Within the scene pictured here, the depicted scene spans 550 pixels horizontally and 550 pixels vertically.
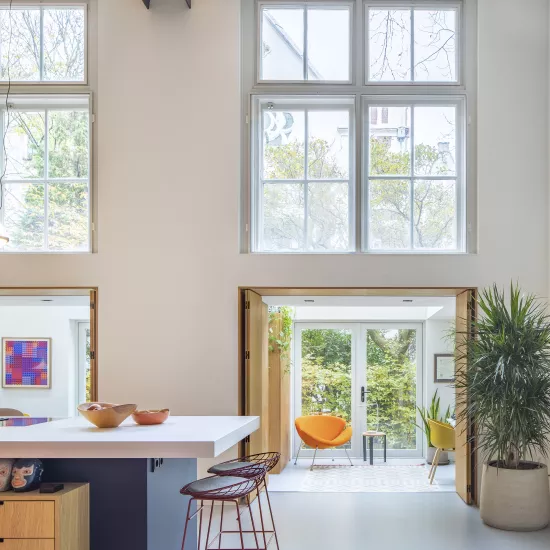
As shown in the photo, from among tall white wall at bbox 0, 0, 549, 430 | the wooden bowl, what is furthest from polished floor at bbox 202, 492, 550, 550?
the wooden bowl

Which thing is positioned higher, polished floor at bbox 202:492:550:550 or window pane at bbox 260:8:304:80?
window pane at bbox 260:8:304:80

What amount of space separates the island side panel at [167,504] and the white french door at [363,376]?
607cm

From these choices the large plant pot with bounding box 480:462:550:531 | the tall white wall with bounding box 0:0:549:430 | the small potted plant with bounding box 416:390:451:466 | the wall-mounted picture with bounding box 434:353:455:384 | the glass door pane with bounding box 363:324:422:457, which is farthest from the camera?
the glass door pane with bounding box 363:324:422:457

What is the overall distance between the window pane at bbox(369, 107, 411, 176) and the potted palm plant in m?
1.54

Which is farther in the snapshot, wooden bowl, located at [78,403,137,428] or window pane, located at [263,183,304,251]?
window pane, located at [263,183,304,251]

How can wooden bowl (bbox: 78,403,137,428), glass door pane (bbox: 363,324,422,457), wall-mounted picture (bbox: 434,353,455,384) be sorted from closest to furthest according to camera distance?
wooden bowl (bbox: 78,403,137,428), wall-mounted picture (bbox: 434,353,455,384), glass door pane (bbox: 363,324,422,457)

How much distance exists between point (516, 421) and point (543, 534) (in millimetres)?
894

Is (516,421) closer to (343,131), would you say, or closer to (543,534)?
(543,534)

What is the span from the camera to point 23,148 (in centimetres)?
656

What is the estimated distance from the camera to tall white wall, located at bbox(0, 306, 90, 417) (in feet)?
32.9

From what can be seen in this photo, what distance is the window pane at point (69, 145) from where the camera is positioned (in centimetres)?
652

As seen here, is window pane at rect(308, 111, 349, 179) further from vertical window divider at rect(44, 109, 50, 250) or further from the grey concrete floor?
the grey concrete floor

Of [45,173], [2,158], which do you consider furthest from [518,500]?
[2,158]

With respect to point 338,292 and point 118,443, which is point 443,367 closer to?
point 338,292
